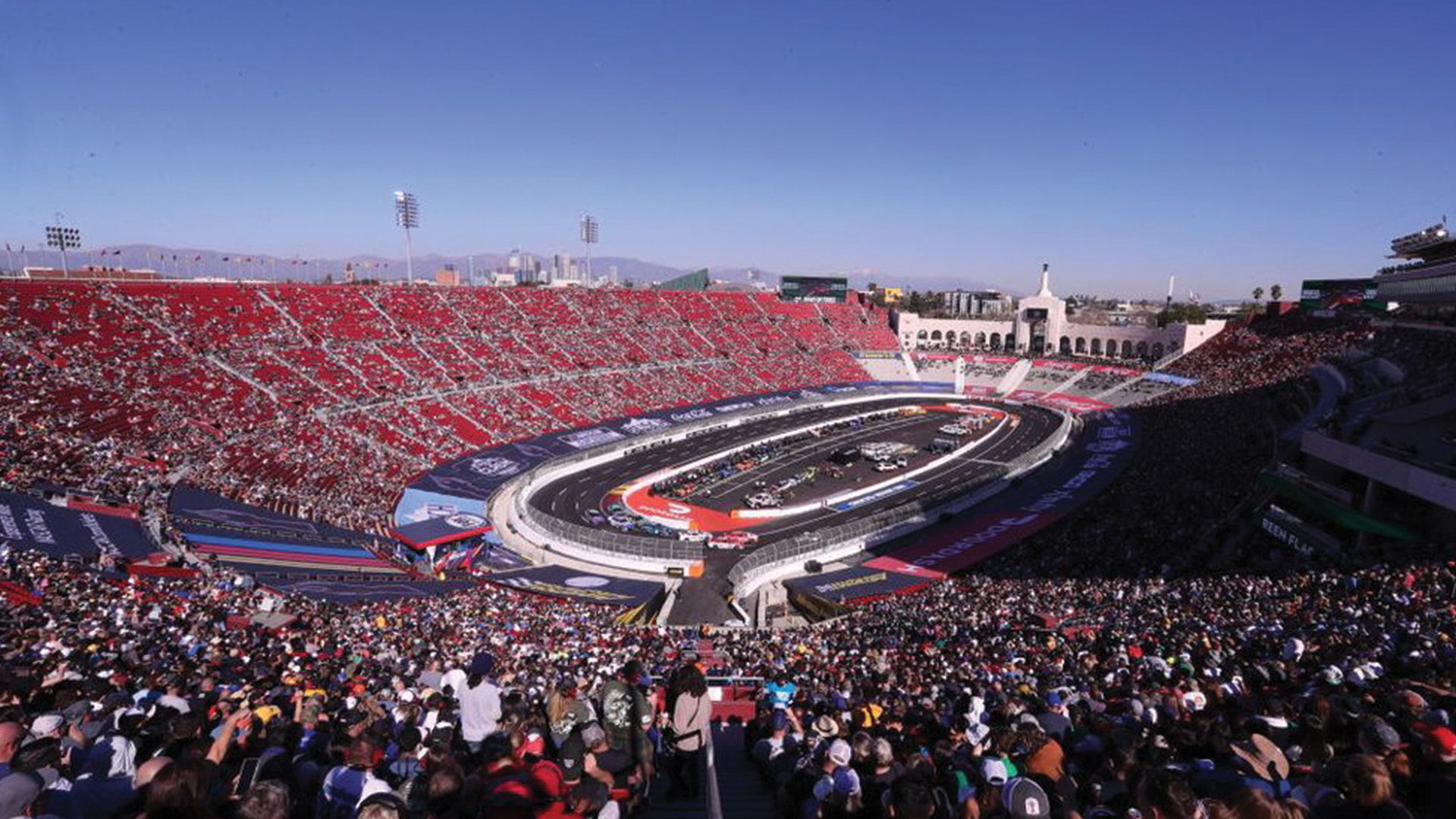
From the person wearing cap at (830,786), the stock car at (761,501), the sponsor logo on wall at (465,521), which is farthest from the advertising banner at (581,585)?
the person wearing cap at (830,786)

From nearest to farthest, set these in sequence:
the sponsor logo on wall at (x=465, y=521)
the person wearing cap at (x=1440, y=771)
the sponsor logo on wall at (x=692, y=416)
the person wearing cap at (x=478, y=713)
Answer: the person wearing cap at (x=1440, y=771) → the person wearing cap at (x=478, y=713) → the sponsor logo on wall at (x=465, y=521) → the sponsor logo on wall at (x=692, y=416)

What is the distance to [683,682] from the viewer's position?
24.5 feet

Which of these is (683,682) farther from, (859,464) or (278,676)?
(859,464)

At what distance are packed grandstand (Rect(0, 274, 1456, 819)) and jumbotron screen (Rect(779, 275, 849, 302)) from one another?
121ft

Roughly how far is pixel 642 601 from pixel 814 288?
8113 centimetres

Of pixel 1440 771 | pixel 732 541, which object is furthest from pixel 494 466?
pixel 1440 771

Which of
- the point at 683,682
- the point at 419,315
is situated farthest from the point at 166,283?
the point at 683,682

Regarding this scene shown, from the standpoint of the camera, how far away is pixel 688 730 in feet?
24.1

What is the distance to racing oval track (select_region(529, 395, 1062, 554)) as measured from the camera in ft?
125

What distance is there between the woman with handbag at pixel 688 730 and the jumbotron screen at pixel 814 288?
96878 millimetres

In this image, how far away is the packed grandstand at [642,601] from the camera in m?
6.02

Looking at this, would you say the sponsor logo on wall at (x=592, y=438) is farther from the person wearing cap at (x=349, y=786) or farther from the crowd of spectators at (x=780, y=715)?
the person wearing cap at (x=349, y=786)

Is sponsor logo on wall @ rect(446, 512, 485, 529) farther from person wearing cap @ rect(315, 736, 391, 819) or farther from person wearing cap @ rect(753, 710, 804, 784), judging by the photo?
person wearing cap @ rect(315, 736, 391, 819)

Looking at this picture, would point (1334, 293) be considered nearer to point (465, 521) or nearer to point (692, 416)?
point (692, 416)
